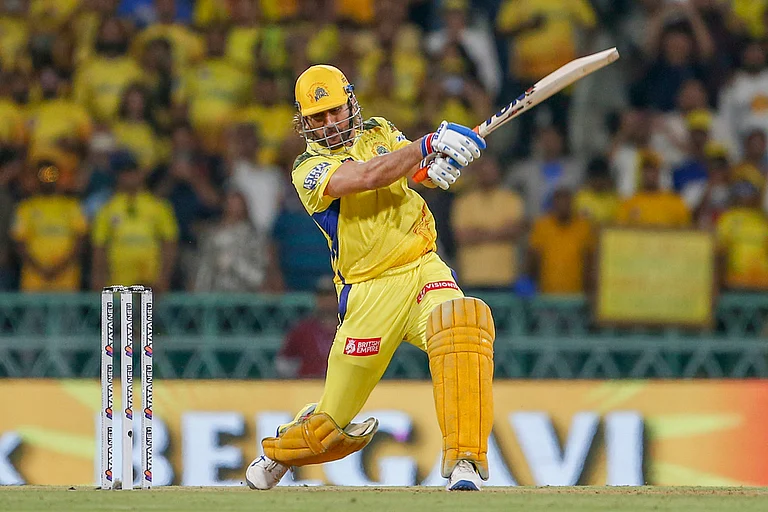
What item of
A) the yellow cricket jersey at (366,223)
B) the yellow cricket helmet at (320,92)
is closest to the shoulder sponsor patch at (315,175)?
the yellow cricket jersey at (366,223)

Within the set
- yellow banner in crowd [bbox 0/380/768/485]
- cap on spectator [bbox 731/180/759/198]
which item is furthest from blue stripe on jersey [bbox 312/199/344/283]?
cap on spectator [bbox 731/180/759/198]

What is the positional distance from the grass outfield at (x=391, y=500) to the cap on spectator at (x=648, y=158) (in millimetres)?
4597

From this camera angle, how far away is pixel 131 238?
1114 cm

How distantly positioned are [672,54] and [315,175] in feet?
21.0

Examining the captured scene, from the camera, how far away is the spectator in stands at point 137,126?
11781mm

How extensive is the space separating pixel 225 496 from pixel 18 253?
5312 millimetres

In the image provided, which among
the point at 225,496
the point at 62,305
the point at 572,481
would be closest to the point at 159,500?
the point at 225,496

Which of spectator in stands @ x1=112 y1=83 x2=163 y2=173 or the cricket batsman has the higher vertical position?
spectator in stands @ x1=112 y1=83 x2=163 y2=173

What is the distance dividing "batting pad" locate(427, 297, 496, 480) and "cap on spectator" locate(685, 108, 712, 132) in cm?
606

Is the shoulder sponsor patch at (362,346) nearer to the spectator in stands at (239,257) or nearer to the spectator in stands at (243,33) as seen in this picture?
the spectator in stands at (239,257)

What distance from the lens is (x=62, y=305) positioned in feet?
35.4

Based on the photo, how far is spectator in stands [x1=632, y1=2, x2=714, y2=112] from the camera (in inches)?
482

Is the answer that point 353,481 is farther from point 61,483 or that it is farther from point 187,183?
point 187,183

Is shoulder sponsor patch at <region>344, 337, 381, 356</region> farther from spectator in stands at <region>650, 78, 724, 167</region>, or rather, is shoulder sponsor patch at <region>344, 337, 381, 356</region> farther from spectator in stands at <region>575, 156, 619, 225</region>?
spectator in stands at <region>650, 78, 724, 167</region>
